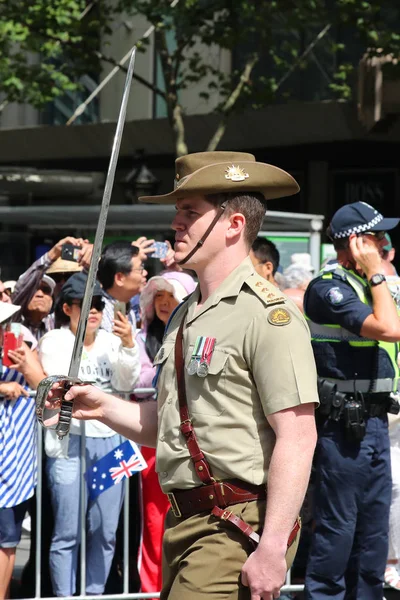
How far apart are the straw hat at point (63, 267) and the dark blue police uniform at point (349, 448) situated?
2623 mm

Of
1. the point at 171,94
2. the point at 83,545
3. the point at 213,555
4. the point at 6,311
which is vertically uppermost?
the point at 171,94

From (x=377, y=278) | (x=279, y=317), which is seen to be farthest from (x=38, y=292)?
(x=279, y=317)

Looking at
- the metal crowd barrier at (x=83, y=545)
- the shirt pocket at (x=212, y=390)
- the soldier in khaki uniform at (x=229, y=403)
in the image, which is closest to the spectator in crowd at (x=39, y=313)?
the metal crowd barrier at (x=83, y=545)

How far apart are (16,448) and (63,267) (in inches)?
88.0

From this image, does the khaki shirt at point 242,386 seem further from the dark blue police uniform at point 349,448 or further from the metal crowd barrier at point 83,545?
the metal crowd barrier at point 83,545

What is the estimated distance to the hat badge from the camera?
3.22 meters

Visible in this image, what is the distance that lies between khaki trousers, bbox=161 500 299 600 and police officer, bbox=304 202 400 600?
6.35ft

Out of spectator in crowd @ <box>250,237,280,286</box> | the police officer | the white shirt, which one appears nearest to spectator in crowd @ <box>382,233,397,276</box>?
the police officer

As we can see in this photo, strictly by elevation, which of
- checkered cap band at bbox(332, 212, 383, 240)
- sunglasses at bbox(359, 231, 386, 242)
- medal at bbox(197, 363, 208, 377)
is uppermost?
checkered cap band at bbox(332, 212, 383, 240)

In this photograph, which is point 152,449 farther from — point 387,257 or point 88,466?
point 387,257

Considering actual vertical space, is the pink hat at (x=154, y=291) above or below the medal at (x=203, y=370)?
above

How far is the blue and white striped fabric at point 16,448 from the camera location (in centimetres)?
538

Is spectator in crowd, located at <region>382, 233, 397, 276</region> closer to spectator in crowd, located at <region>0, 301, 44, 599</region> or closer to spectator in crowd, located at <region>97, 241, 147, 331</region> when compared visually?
spectator in crowd, located at <region>97, 241, 147, 331</region>

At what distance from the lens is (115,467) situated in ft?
18.3
